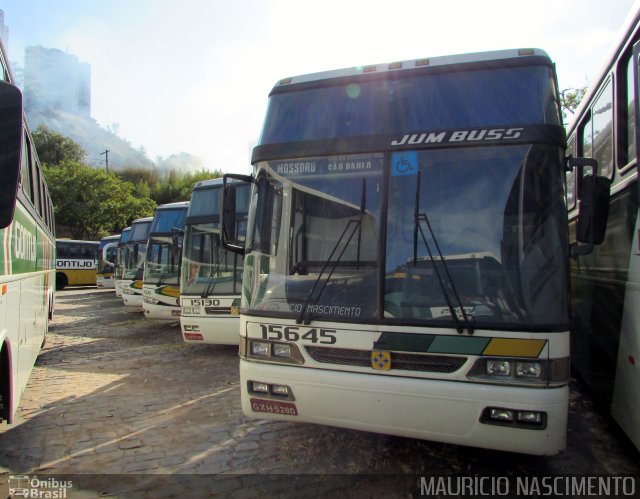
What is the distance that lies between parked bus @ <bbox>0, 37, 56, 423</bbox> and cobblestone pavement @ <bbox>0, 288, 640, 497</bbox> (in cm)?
63

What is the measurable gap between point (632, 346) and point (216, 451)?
141 inches

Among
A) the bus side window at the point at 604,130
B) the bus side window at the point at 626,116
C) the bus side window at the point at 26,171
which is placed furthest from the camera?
the bus side window at the point at 26,171

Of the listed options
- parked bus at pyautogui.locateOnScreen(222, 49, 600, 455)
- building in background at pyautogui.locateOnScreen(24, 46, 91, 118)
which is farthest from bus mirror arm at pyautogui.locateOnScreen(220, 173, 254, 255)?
building in background at pyautogui.locateOnScreen(24, 46, 91, 118)

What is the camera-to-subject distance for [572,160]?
3.38 m

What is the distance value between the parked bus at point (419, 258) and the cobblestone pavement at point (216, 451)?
53 centimetres

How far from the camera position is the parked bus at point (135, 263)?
15.2m

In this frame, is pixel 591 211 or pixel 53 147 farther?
pixel 53 147

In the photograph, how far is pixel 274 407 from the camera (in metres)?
3.77

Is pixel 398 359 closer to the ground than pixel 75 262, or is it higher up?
higher up

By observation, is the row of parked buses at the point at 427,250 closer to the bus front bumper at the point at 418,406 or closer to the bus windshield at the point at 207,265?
the bus front bumper at the point at 418,406

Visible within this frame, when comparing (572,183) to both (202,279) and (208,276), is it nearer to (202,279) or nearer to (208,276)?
(208,276)

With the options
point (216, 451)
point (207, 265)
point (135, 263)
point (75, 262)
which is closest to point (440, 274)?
point (216, 451)

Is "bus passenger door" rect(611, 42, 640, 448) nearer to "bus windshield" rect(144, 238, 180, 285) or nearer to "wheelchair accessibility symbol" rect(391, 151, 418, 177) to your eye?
"wheelchair accessibility symbol" rect(391, 151, 418, 177)

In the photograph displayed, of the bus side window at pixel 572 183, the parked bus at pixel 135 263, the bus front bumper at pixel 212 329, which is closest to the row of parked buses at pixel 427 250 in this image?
the bus side window at pixel 572 183
